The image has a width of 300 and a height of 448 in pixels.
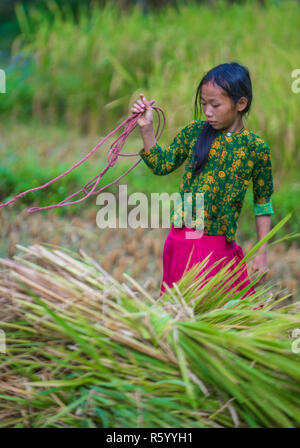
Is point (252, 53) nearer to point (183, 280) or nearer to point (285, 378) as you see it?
point (183, 280)

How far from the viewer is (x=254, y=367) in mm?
1353

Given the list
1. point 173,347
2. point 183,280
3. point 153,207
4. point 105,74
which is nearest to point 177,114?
point 153,207

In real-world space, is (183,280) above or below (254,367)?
above

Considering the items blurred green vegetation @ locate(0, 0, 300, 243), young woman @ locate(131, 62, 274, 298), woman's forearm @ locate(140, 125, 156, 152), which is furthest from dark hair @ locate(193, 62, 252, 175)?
blurred green vegetation @ locate(0, 0, 300, 243)

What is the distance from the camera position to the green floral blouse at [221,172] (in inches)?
75.2

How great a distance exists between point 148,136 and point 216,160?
237 mm

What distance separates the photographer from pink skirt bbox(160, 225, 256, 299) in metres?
1.97

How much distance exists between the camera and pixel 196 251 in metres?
1.97

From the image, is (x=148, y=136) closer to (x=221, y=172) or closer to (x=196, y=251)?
(x=221, y=172)

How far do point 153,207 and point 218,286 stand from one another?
2.33 meters

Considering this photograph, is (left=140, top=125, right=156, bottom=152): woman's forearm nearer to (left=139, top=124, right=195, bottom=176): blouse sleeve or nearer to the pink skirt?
(left=139, top=124, right=195, bottom=176): blouse sleeve

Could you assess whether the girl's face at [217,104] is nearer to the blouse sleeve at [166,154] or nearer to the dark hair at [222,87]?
the dark hair at [222,87]

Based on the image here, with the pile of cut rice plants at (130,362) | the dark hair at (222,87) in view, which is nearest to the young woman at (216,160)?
the dark hair at (222,87)
